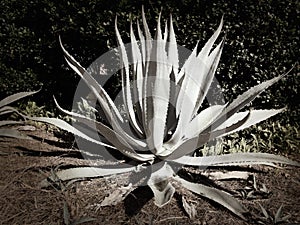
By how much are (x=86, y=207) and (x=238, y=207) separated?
3.01 feet

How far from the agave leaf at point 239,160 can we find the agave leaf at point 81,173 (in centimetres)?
43

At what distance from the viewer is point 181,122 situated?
118 inches

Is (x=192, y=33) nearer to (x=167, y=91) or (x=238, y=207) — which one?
(x=167, y=91)

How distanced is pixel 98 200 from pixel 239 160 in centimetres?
94

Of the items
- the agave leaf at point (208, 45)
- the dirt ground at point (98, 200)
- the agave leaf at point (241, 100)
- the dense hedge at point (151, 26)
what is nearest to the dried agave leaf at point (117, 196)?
the dirt ground at point (98, 200)

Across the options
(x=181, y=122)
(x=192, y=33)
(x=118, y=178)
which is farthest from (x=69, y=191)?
(x=192, y=33)

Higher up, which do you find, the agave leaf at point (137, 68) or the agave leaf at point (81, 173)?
the agave leaf at point (137, 68)

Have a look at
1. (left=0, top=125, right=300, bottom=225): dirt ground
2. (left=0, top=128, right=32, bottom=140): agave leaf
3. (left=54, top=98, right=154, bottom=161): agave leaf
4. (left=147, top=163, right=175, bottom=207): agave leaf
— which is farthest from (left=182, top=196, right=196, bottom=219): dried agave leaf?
(left=0, top=128, right=32, bottom=140): agave leaf

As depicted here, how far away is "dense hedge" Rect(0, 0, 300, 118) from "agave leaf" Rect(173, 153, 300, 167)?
0.96 m

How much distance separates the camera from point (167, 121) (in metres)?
3.20

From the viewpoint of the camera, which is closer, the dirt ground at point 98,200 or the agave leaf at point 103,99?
the dirt ground at point 98,200

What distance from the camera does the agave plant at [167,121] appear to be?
2.87m

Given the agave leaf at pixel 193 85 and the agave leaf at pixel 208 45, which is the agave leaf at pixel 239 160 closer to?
the agave leaf at pixel 193 85

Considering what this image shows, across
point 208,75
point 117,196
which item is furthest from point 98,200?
point 208,75
